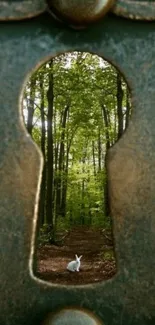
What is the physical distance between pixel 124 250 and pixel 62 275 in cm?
767

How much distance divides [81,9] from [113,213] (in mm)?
751

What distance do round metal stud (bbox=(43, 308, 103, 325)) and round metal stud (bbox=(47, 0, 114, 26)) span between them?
3.40 feet

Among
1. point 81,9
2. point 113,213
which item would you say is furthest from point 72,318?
point 81,9

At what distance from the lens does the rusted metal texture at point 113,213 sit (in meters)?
1.89

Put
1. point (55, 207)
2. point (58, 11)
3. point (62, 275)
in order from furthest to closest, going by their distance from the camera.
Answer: point (55, 207), point (62, 275), point (58, 11)

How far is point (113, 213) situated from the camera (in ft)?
6.22

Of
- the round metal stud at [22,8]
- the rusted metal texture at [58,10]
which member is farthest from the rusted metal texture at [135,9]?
the round metal stud at [22,8]

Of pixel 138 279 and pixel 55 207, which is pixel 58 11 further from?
pixel 55 207

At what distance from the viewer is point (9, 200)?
1.90 meters

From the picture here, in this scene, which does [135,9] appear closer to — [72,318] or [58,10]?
[58,10]

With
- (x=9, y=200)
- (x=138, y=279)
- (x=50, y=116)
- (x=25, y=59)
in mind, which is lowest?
(x=138, y=279)

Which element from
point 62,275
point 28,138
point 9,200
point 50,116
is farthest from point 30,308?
point 50,116

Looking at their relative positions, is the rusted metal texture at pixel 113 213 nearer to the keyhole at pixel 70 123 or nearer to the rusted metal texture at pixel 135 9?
the rusted metal texture at pixel 135 9

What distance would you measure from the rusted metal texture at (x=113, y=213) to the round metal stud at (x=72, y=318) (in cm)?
10
